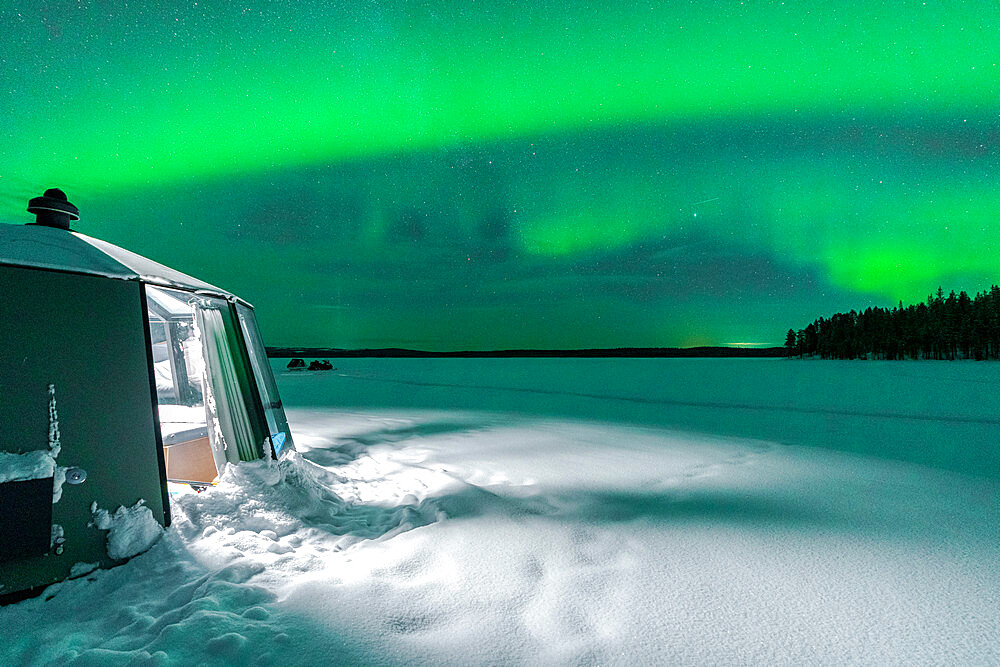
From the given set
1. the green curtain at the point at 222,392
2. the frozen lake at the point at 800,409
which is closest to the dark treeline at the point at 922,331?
the frozen lake at the point at 800,409

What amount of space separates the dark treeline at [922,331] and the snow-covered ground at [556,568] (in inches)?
2334

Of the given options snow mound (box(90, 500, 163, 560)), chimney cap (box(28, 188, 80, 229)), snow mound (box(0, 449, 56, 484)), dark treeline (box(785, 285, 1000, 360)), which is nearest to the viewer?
snow mound (box(0, 449, 56, 484))

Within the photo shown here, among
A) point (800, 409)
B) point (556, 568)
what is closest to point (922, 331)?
point (800, 409)

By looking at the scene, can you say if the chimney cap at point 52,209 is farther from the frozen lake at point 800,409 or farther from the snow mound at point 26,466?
the frozen lake at point 800,409

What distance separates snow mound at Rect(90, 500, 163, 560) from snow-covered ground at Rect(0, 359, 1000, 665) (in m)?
0.14

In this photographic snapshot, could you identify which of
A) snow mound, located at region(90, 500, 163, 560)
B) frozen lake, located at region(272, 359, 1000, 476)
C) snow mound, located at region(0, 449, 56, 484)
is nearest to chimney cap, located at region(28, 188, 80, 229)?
snow mound, located at region(0, 449, 56, 484)

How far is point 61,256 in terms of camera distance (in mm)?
3553

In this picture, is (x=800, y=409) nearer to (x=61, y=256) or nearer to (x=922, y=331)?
(x=61, y=256)

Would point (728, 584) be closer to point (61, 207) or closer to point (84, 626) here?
point (84, 626)

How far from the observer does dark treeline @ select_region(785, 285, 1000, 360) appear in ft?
164

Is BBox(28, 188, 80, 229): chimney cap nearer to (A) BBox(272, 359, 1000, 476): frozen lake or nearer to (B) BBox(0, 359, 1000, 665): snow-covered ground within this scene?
(B) BBox(0, 359, 1000, 665): snow-covered ground

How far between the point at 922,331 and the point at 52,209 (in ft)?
233

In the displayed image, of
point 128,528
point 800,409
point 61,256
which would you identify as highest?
point 61,256

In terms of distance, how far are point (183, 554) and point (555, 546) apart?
113 inches
